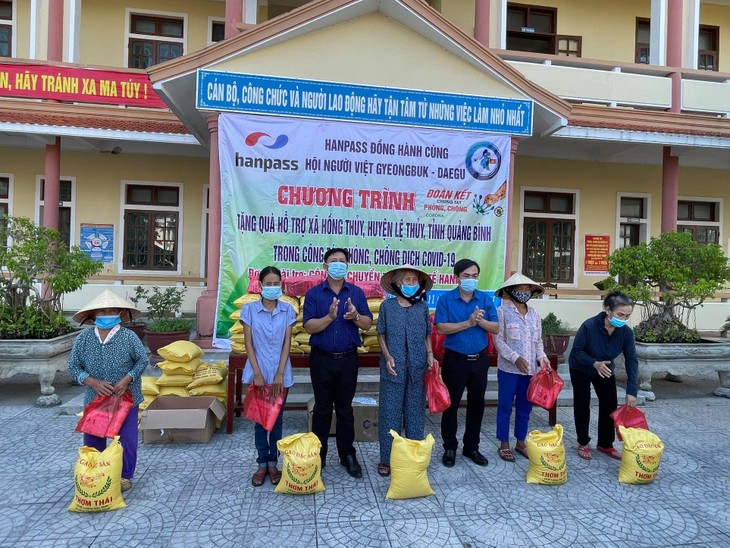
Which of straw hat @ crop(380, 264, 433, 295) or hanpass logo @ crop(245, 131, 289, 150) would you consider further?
hanpass logo @ crop(245, 131, 289, 150)

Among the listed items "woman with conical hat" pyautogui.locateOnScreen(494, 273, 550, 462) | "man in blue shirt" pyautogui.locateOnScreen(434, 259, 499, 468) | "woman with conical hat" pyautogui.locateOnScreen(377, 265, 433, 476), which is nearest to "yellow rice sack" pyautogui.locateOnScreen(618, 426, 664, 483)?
"woman with conical hat" pyautogui.locateOnScreen(494, 273, 550, 462)

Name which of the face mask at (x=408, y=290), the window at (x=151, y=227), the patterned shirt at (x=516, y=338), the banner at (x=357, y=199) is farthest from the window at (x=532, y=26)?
the face mask at (x=408, y=290)

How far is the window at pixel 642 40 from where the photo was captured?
11125mm

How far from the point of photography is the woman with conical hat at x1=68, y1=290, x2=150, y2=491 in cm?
315

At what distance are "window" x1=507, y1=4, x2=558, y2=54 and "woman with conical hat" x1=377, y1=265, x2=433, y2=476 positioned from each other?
32.9ft

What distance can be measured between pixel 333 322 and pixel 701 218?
442 inches

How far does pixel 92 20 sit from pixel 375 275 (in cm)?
916

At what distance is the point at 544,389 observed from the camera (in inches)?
148

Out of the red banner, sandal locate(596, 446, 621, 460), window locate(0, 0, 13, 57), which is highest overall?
window locate(0, 0, 13, 57)

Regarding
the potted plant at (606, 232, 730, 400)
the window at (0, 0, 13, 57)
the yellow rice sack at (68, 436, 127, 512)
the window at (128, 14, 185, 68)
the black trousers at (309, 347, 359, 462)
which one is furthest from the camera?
the window at (128, 14, 185, 68)

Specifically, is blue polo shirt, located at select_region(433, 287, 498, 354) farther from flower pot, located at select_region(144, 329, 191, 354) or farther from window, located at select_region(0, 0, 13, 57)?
window, located at select_region(0, 0, 13, 57)

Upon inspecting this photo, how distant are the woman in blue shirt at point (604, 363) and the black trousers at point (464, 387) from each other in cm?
95

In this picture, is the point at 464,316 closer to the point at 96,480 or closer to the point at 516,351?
the point at 516,351

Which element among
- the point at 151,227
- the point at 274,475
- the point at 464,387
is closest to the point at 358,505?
the point at 274,475
